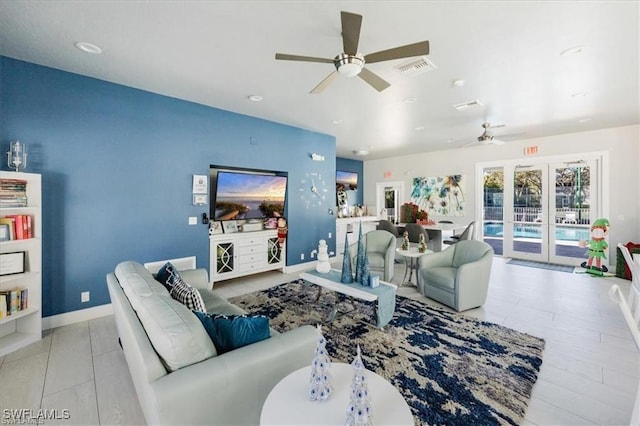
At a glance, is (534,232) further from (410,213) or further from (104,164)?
(104,164)

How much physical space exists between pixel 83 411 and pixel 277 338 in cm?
152

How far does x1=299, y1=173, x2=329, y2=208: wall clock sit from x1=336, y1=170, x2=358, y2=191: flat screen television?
2765 mm

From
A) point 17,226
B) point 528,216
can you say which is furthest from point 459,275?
Answer: point 17,226

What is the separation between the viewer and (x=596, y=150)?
5645 millimetres

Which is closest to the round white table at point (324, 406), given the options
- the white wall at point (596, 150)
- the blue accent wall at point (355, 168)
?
the white wall at point (596, 150)

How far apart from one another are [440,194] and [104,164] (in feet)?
24.8

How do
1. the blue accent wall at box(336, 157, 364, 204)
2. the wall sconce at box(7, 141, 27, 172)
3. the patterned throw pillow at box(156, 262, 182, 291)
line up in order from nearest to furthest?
the patterned throw pillow at box(156, 262, 182, 291) → the wall sconce at box(7, 141, 27, 172) → the blue accent wall at box(336, 157, 364, 204)

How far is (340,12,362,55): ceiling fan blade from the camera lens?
185 centimetres

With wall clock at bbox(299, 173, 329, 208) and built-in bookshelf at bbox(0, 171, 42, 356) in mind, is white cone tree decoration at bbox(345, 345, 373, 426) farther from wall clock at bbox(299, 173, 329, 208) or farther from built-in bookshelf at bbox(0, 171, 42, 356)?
wall clock at bbox(299, 173, 329, 208)

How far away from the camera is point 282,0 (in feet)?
6.76

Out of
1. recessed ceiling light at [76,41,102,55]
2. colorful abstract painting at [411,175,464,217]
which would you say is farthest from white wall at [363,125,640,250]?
recessed ceiling light at [76,41,102,55]

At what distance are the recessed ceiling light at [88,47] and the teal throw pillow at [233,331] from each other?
2845 mm

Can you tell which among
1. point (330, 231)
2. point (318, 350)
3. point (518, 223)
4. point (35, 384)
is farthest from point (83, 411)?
point (518, 223)

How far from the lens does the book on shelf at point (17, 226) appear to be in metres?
2.68
